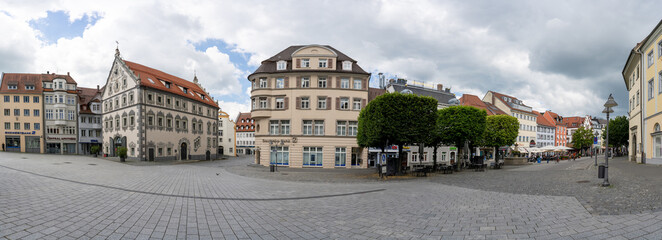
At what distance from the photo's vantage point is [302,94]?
33.7 metres

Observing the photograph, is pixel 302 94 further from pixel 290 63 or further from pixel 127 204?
pixel 127 204

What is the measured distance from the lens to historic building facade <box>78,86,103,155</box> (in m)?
55.7

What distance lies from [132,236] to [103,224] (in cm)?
151

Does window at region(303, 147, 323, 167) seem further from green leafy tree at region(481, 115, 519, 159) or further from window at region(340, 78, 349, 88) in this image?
green leafy tree at region(481, 115, 519, 159)

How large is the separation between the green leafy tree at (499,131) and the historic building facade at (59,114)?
68984 mm

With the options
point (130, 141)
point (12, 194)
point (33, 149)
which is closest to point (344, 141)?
point (12, 194)

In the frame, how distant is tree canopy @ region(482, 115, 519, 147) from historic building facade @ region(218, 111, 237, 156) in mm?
59360

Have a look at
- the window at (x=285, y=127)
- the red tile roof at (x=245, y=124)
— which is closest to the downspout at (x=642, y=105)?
the window at (x=285, y=127)

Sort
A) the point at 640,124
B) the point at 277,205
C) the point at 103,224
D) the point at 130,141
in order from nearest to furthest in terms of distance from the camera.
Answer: the point at 103,224 → the point at 277,205 → the point at 640,124 → the point at 130,141

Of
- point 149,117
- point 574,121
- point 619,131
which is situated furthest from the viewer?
point 574,121

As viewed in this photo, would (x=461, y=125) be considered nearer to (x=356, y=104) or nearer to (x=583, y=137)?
(x=356, y=104)

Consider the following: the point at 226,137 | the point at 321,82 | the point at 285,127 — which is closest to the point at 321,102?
the point at 321,82

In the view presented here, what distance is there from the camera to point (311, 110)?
33656mm

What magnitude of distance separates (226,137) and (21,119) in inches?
1445
